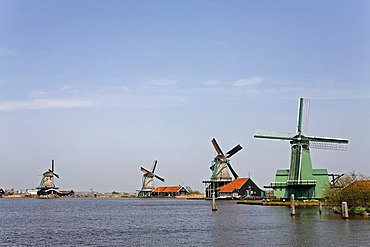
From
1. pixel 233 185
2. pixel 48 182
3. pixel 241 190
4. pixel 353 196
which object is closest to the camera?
pixel 353 196

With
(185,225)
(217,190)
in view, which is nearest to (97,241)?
(185,225)

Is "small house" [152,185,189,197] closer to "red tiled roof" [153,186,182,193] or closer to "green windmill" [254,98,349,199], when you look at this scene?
"red tiled roof" [153,186,182,193]

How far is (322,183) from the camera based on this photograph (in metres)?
61.2

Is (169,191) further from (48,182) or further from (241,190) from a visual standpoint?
(241,190)

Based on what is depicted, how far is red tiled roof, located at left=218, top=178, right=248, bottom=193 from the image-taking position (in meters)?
88.7

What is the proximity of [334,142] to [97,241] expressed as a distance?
40256mm

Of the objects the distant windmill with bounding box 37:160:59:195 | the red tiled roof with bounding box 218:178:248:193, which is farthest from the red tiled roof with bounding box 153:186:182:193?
the red tiled roof with bounding box 218:178:248:193

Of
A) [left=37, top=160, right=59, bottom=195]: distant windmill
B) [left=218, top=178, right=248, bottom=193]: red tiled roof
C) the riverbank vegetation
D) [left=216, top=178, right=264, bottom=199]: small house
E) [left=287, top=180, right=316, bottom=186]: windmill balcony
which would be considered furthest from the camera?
[left=37, top=160, right=59, bottom=195]: distant windmill

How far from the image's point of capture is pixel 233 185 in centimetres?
9019

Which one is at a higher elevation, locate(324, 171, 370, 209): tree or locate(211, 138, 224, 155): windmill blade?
locate(211, 138, 224, 155): windmill blade

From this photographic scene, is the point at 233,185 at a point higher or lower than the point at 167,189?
higher

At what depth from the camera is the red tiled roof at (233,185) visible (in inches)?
3494

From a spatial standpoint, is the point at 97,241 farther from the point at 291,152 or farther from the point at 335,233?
the point at 291,152

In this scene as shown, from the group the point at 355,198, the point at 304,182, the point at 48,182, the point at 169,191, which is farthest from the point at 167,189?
the point at 355,198
